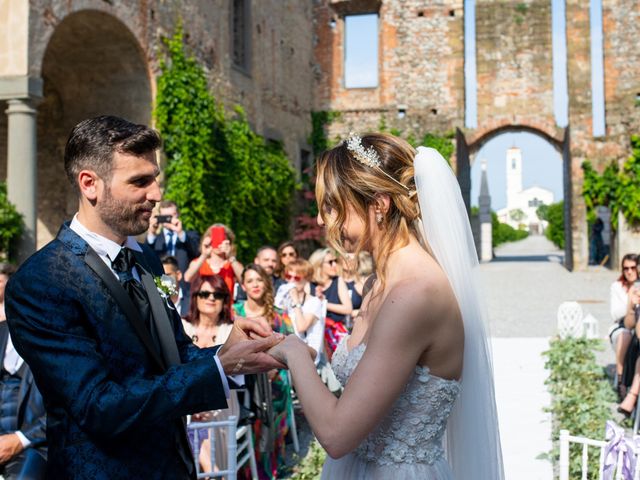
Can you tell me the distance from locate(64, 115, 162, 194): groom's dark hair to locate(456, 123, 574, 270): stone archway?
19004 millimetres

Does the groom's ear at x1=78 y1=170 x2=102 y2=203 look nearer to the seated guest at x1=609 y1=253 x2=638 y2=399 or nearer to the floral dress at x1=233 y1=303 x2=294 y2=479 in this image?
the floral dress at x1=233 y1=303 x2=294 y2=479

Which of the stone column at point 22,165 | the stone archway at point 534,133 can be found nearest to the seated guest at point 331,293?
the stone column at point 22,165

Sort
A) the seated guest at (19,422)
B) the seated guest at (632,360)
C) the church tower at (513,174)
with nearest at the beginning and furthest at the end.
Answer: the seated guest at (19,422) < the seated guest at (632,360) < the church tower at (513,174)

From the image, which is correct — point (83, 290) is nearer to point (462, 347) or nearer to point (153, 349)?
point (153, 349)

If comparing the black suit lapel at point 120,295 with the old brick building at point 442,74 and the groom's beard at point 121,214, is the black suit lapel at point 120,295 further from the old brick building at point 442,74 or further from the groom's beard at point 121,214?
the old brick building at point 442,74

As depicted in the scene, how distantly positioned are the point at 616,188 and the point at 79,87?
1487cm

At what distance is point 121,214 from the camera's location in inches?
82.7

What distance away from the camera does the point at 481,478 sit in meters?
2.49

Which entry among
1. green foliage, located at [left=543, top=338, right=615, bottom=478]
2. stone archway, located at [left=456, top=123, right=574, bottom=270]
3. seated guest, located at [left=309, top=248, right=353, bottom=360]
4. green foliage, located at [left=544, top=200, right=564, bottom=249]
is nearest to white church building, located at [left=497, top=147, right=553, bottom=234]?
green foliage, located at [left=544, top=200, right=564, bottom=249]

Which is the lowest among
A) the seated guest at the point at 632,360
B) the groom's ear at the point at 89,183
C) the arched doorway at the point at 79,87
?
the seated guest at the point at 632,360

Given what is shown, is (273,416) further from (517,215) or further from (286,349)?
(517,215)

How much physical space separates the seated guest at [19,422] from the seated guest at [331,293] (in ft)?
13.0

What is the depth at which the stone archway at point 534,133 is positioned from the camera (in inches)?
828

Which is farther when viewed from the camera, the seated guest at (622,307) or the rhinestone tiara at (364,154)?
the seated guest at (622,307)
